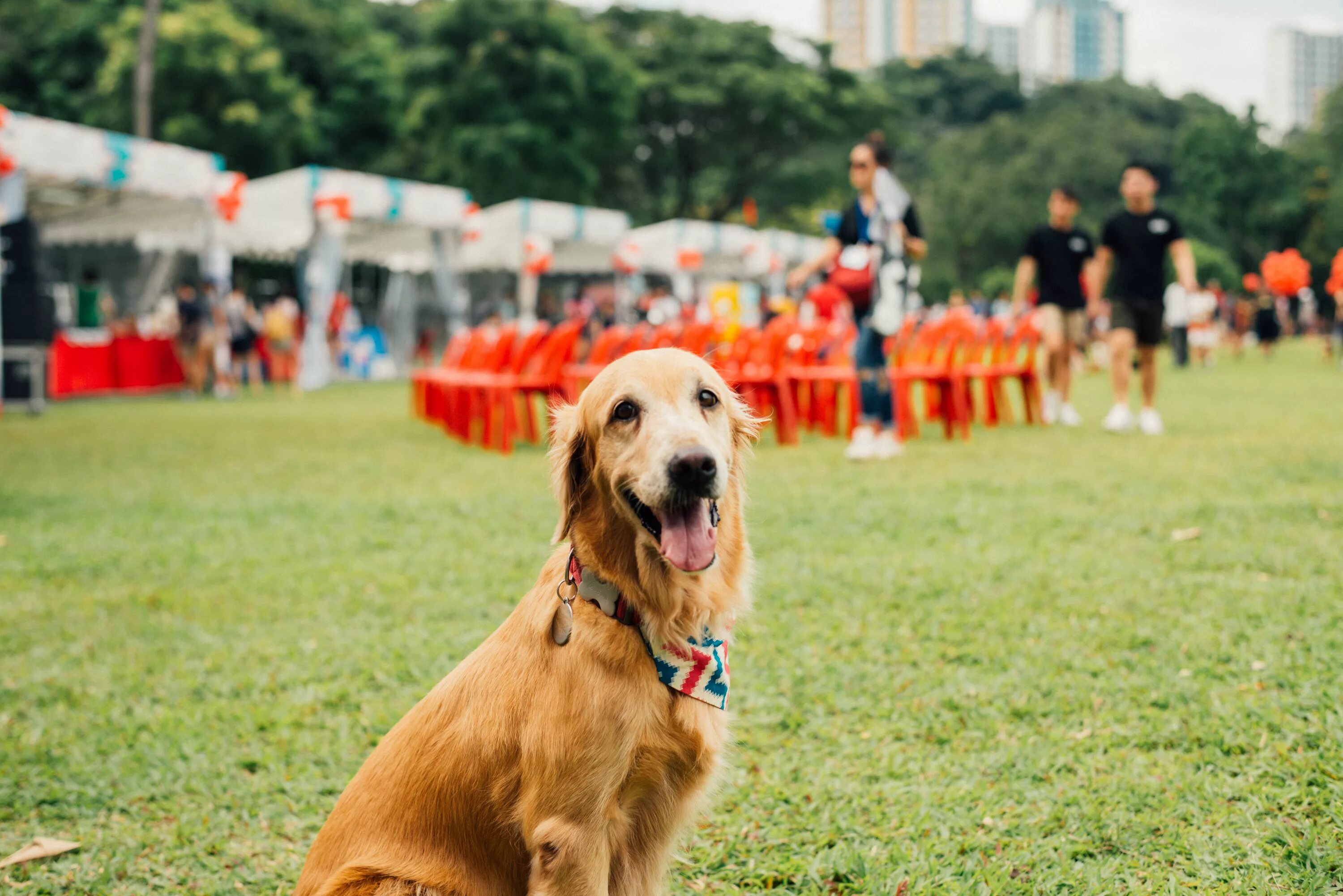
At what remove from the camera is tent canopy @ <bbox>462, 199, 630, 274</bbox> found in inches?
939

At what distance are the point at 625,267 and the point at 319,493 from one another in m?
20.9

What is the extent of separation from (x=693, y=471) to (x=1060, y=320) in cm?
918

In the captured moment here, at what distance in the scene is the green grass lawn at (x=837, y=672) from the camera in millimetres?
2482

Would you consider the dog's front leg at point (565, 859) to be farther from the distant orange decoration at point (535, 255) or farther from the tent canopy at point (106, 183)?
the distant orange decoration at point (535, 255)

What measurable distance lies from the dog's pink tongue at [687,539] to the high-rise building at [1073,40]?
595ft

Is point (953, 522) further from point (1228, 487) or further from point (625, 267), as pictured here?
point (625, 267)

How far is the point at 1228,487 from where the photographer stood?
21.5ft

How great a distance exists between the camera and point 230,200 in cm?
1767

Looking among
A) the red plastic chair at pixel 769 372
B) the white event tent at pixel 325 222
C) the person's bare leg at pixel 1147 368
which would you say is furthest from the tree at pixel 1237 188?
the red plastic chair at pixel 769 372

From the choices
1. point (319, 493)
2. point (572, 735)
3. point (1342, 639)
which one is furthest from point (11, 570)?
point (1342, 639)

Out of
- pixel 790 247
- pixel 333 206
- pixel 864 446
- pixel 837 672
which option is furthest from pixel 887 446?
pixel 790 247

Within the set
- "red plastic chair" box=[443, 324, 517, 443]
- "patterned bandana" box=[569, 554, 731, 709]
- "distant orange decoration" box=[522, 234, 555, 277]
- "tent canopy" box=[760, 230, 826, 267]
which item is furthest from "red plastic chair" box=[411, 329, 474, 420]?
"tent canopy" box=[760, 230, 826, 267]

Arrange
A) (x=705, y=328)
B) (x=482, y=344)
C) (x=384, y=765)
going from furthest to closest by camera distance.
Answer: (x=482, y=344)
(x=705, y=328)
(x=384, y=765)

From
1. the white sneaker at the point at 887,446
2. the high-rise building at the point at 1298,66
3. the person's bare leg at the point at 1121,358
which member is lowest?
the white sneaker at the point at 887,446
